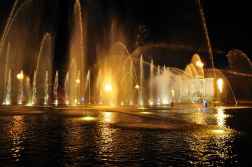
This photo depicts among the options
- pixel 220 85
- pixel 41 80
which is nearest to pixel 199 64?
pixel 220 85

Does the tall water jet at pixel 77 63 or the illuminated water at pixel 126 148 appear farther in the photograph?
the tall water jet at pixel 77 63

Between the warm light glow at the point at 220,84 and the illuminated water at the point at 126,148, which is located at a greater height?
the warm light glow at the point at 220,84

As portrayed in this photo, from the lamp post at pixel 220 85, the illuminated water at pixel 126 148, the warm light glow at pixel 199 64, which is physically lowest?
the illuminated water at pixel 126 148

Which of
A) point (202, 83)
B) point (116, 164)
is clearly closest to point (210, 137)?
point (116, 164)

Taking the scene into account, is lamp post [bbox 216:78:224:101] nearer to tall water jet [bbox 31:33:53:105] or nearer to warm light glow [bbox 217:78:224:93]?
warm light glow [bbox 217:78:224:93]

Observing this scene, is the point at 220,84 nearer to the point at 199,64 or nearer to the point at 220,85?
the point at 220,85

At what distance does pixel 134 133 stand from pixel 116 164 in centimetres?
493

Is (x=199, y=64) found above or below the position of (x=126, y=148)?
above

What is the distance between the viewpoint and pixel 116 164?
24.7 ft

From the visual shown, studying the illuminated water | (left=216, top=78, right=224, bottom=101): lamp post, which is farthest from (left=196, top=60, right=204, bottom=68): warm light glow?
the illuminated water

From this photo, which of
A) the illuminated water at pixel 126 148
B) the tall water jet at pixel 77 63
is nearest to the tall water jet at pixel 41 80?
the tall water jet at pixel 77 63

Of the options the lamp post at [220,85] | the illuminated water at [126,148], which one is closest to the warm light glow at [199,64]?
the lamp post at [220,85]

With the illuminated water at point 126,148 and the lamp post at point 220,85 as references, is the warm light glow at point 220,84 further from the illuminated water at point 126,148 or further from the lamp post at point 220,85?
the illuminated water at point 126,148

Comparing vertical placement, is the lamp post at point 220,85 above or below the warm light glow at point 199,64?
below
